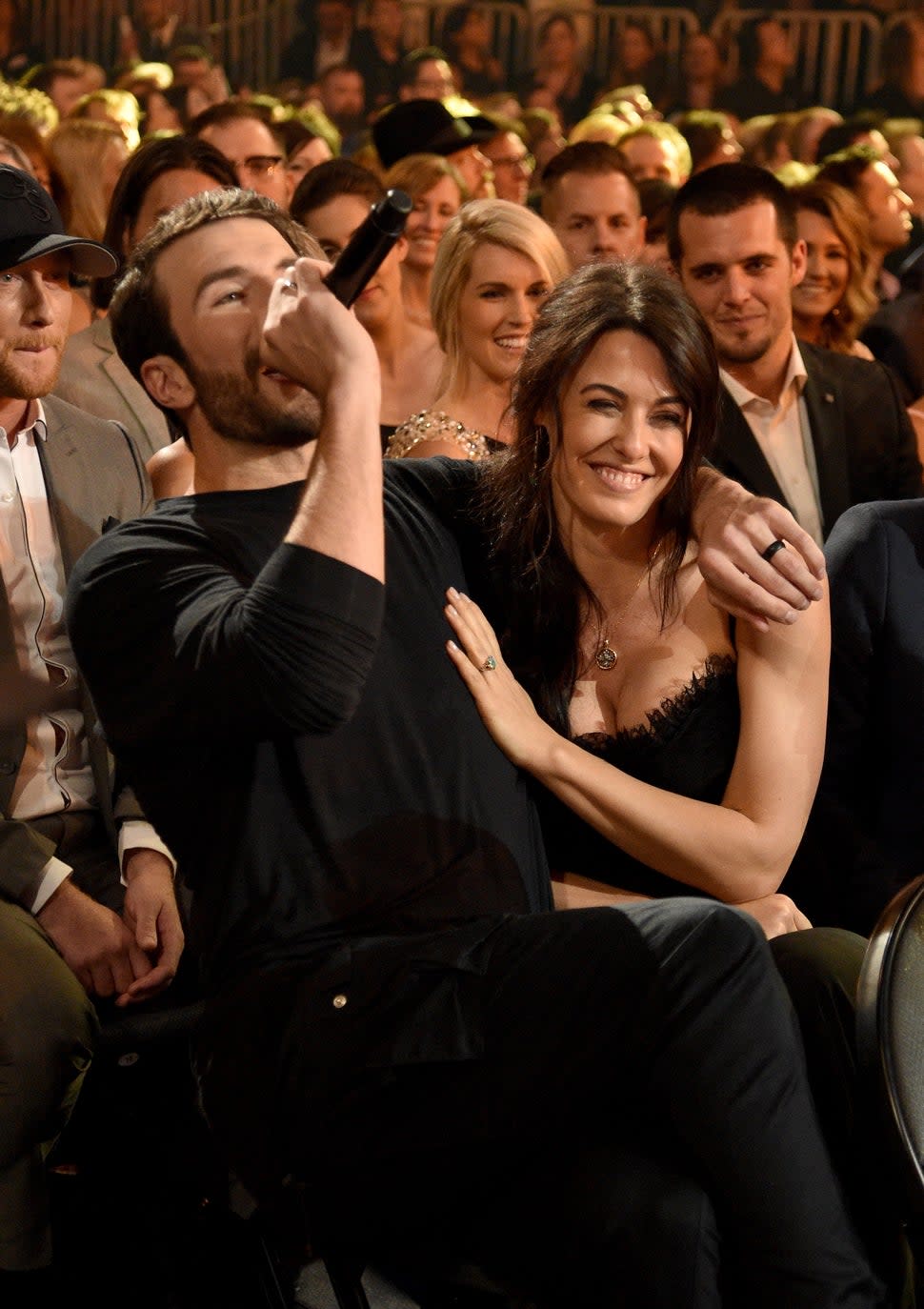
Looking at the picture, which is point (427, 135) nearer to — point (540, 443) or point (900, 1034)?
point (540, 443)

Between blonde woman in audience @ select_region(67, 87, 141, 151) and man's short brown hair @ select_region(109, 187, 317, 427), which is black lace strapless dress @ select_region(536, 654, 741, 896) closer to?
man's short brown hair @ select_region(109, 187, 317, 427)

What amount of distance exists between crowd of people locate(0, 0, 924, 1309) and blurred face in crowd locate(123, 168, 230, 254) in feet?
3.76

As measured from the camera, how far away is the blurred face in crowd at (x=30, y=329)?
7.78 ft

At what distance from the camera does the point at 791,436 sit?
388 centimetres

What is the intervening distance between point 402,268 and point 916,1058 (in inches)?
145

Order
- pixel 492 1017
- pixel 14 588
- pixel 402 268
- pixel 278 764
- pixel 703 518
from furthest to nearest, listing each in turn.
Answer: pixel 402 268
pixel 14 588
pixel 703 518
pixel 278 764
pixel 492 1017

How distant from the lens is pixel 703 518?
2023 millimetres

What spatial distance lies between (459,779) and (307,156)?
4727 mm

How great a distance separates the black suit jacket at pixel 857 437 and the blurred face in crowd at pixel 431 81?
6.30m

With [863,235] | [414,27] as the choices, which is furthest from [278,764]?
[414,27]

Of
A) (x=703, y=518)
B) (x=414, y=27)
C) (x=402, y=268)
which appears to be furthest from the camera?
(x=414, y=27)

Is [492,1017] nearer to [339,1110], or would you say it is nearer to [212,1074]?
[339,1110]

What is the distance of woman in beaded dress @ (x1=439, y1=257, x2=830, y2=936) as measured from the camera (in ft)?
6.24

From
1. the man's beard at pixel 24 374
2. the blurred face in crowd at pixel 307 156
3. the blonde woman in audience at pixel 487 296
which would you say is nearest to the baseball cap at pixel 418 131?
the blurred face in crowd at pixel 307 156
